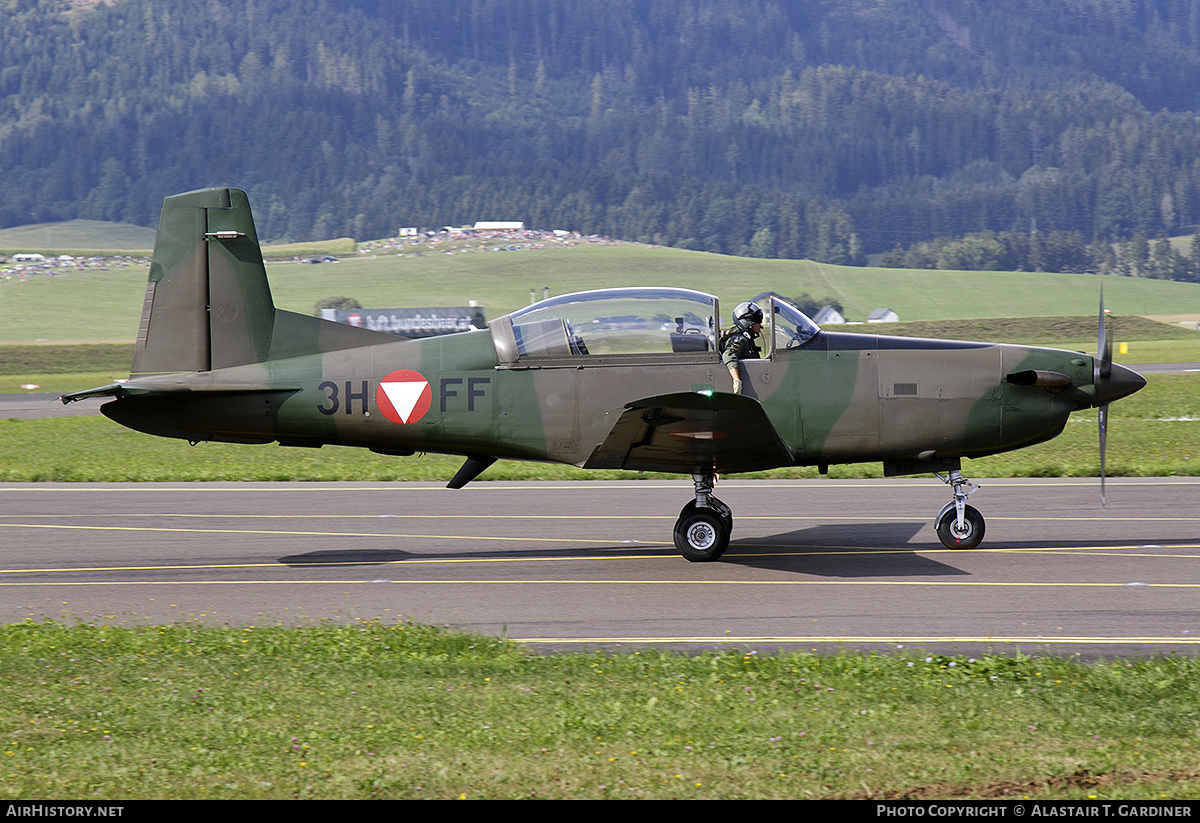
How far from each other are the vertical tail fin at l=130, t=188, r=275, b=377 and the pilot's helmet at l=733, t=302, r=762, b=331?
15.5 ft

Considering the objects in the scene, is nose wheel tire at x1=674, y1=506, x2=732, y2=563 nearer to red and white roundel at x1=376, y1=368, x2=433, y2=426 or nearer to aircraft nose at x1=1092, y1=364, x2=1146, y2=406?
red and white roundel at x1=376, y1=368, x2=433, y2=426

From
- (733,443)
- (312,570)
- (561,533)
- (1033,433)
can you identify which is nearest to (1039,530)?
(1033,433)

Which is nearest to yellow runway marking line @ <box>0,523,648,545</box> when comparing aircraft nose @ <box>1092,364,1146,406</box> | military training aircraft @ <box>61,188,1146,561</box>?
military training aircraft @ <box>61,188,1146,561</box>

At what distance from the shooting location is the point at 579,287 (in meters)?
140

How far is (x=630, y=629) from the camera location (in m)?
8.72

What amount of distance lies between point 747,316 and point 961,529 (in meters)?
3.10

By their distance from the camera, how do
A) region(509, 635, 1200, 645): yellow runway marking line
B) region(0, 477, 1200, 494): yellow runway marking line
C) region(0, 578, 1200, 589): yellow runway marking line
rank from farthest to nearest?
region(0, 477, 1200, 494): yellow runway marking line → region(0, 578, 1200, 589): yellow runway marking line → region(509, 635, 1200, 645): yellow runway marking line

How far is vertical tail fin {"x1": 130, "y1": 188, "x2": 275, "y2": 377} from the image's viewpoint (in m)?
11.4

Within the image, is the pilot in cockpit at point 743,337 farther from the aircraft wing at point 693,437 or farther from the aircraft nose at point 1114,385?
the aircraft nose at point 1114,385

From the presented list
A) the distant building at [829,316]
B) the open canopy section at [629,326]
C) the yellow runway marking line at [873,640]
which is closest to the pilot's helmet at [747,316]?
the open canopy section at [629,326]

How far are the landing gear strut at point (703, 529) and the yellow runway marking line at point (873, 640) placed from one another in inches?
109

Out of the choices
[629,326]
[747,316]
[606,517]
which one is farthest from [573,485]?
[747,316]

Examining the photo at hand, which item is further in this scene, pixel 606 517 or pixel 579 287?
pixel 579 287

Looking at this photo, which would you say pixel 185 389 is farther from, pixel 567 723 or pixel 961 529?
pixel 961 529
